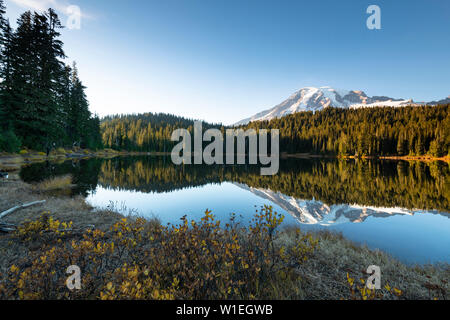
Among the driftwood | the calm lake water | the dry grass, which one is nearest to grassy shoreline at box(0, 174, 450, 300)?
the dry grass

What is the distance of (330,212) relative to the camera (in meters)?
11.2

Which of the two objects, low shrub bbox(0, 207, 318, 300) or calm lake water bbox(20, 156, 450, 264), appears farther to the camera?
calm lake water bbox(20, 156, 450, 264)

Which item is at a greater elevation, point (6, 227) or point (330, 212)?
point (6, 227)

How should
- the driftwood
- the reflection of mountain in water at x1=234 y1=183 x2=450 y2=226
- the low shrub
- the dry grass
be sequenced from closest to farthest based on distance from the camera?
1. the low shrub
2. the dry grass
3. the driftwood
4. the reflection of mountain in water at x1=234 y1=183 x2=450 y2=226

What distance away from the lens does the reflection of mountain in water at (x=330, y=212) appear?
10039mm

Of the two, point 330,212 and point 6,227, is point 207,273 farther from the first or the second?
point 330,212

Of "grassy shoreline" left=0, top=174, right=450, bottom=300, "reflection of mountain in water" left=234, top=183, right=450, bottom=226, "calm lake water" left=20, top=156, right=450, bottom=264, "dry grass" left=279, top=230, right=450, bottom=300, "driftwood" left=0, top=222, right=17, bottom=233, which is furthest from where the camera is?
"reflection of mountain in water" left=234, top=183, right=450, bottom=226

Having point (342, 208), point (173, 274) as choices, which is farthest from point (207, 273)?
point (342, 208)

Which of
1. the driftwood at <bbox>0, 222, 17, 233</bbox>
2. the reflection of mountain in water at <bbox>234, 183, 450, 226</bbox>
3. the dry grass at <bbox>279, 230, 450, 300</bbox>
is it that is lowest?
the reflection of mountain in water at <bbox>234, 183, 450, 226</bbox>

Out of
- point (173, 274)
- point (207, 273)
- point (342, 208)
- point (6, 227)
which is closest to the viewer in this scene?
point (207, 273)

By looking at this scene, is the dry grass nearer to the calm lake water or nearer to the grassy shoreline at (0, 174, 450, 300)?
the grassy shoreline at (0, 174, 450, 300)

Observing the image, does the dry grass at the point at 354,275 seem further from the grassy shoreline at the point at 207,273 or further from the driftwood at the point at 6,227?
the driftwood at the point at 6,227

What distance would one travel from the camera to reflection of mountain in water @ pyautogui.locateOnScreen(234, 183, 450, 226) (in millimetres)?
10039
